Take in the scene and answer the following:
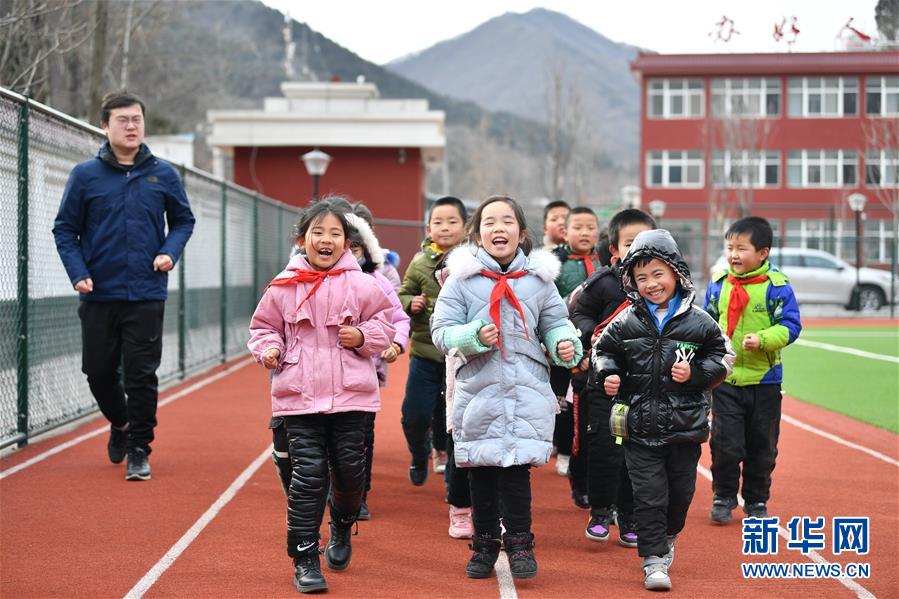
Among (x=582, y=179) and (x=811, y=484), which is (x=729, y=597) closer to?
(x=811, y=484)

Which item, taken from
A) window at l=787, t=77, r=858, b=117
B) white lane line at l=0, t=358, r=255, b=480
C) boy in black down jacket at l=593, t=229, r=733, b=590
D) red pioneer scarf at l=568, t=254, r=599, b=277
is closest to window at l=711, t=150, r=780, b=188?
window at l=787, t=77, r=858, b=117

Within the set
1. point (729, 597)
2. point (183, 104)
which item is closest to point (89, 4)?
point (729, 597)

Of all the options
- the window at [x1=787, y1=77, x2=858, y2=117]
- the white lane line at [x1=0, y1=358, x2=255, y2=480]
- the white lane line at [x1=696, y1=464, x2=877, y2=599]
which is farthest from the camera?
the window at [x1=787, y1=77, x2=858, y2=117]

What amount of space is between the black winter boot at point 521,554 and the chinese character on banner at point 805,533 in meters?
1.65

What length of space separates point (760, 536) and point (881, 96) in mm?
54230

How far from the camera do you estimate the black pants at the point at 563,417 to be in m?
7.79

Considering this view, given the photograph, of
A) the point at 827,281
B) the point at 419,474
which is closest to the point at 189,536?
the point at 419,474

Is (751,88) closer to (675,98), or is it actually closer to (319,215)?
(675,98)

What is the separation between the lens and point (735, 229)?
695cm

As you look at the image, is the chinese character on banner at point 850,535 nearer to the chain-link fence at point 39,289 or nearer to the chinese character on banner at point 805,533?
the chinese character on banner at point 805,533

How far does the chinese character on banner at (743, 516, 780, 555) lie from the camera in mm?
6102

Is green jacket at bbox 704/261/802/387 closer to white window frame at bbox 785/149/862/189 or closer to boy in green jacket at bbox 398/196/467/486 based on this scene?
boy in green jacket at bbox 398/196/467/486

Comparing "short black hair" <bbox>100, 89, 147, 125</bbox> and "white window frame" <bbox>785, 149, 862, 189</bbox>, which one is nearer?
"short black hair" <bbox>100, 89, 147, 125</bbox>

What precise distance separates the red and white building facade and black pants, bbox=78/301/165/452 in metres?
48.7
